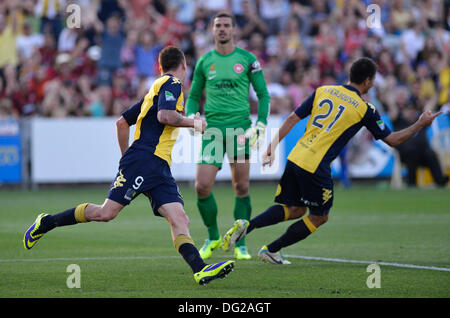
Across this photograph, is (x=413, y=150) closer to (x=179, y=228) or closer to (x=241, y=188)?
(x=241, y=188)

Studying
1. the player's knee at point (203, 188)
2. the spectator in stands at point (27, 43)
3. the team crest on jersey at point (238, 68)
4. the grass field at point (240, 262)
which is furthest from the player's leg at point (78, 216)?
the spectator in stands at point (27, 43)

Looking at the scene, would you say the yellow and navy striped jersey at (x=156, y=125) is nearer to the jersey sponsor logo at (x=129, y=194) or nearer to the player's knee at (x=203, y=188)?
the jersey sponsor logo at (x=129, y=194)

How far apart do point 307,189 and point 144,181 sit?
1774 mm

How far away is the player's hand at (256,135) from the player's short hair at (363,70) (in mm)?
1611

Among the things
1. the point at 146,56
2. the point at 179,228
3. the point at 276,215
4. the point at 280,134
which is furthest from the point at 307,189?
the point at 146,56

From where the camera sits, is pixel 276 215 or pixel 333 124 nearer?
pixel 333 124

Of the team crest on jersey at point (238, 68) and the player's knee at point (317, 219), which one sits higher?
the team crest on jersey at point (238, 68)

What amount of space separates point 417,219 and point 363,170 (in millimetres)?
7900

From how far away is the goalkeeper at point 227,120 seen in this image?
30.1 feet

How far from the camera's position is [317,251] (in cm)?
925

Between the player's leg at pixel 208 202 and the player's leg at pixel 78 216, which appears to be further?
the player's leg at pixel 208 202

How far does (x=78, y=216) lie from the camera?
7262 mm

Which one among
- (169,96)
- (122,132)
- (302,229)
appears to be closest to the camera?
(169,96)
